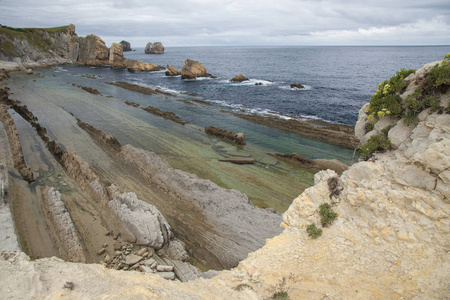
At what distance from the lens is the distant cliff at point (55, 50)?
91.4 meters

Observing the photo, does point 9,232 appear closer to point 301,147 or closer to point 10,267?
point 10,267

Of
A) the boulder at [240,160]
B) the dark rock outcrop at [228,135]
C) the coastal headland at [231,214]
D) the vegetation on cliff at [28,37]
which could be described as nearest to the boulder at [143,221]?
the coastal headland at [231,214]

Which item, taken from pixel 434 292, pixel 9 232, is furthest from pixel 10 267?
pixel 434 292

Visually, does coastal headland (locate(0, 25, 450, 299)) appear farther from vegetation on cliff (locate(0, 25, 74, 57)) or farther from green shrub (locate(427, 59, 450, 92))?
vegetation on cliff (locate(0, 25, 74, 57))

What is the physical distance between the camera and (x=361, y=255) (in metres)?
9.16

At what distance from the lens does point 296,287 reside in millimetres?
8633

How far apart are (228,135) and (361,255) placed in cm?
2531

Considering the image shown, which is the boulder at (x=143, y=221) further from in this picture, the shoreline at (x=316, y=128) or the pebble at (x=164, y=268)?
the shoreline at (x=316, y=128)

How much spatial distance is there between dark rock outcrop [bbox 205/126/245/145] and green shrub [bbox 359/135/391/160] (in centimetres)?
2126

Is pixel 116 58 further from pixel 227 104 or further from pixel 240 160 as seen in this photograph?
pixel 240 160

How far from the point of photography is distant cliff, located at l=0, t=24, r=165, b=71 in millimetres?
91375

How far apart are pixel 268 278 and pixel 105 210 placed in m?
12.8

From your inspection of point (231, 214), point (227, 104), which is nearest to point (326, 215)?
point (231, 214)

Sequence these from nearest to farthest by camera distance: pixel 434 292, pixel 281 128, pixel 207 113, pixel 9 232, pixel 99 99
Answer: pixel 434 292
pixel 9 232
pixel 281 128
pixel 207 113
pixel 99 99
